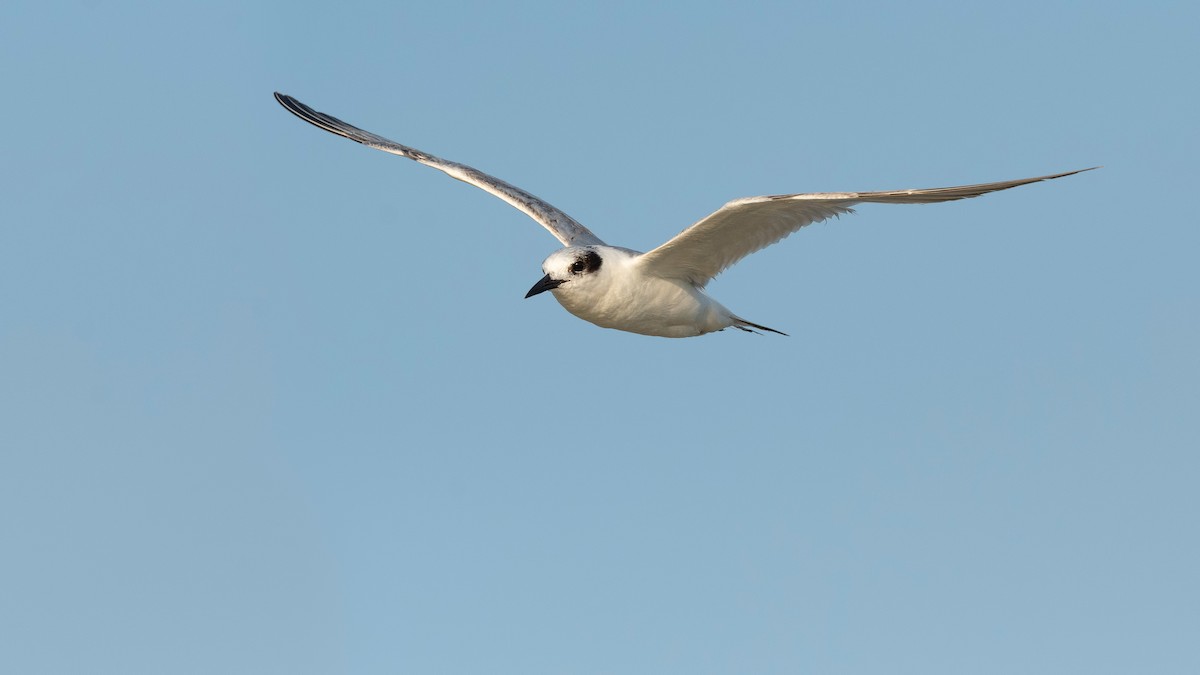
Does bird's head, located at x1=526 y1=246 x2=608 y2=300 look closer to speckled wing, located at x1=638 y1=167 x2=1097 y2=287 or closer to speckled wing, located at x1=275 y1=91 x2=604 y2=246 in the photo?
speckled wing, located at x1=638 y1=167 x2=1097 y2=287

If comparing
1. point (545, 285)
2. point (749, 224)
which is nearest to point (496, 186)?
point (545, 285)

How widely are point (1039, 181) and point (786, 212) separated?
2.66 m

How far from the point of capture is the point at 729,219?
10.6m

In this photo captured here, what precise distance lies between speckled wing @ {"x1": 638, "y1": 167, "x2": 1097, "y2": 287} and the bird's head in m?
0.43

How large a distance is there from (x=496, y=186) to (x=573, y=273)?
3320mm

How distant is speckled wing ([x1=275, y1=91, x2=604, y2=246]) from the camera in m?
13.3

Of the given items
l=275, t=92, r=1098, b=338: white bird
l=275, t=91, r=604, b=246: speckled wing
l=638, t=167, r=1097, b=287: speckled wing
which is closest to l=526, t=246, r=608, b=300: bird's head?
l=275, t=92, r=1098, b=338: white bird

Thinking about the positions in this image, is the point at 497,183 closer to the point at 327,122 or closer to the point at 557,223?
the point at 557,223

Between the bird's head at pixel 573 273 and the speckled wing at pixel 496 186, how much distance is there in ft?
3.94

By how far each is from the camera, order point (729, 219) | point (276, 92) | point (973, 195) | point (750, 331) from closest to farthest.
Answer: point (973, 195) < point (729, 219) < point (750, 331) < point (276, 92)

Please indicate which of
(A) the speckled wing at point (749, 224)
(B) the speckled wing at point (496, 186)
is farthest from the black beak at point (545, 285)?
(B) the speckled wing at point (496, 186)

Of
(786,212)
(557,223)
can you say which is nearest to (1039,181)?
(786,212)

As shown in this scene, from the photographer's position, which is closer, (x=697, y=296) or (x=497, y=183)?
(x=697, y=296)

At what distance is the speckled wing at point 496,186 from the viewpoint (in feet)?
43.8
